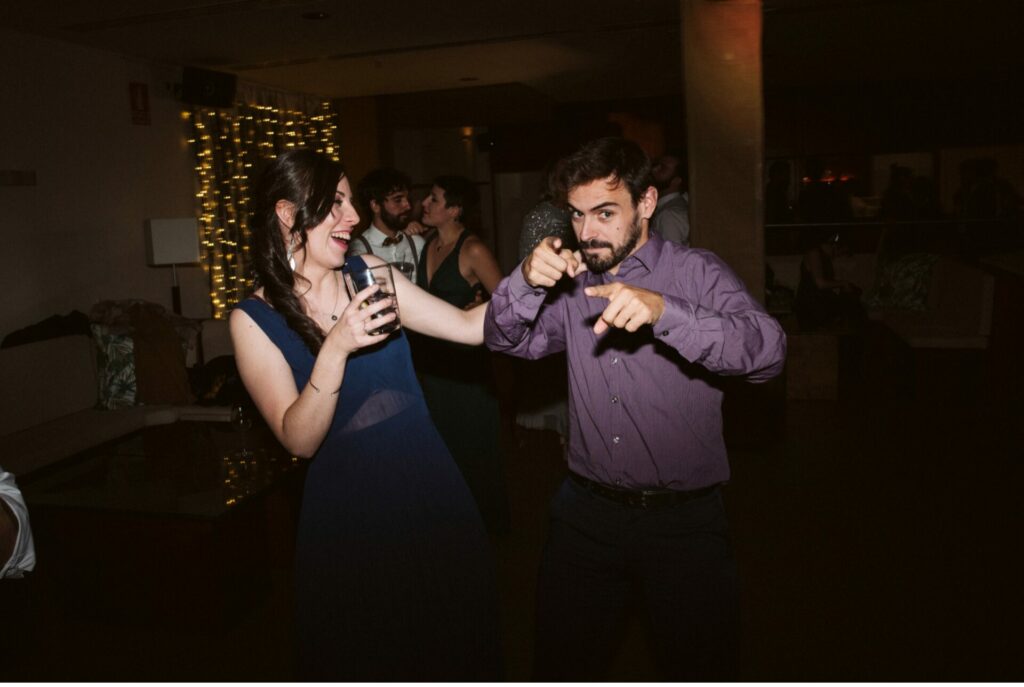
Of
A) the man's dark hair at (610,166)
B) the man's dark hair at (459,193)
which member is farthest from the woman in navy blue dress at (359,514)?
the man's dark hair at (459,193)

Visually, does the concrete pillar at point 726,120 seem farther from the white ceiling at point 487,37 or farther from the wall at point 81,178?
the wall at point 81,178

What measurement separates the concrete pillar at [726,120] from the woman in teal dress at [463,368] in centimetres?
128

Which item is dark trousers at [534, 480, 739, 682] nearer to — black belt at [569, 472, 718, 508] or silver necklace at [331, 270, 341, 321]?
black belt at [569, 472, 718, 508]

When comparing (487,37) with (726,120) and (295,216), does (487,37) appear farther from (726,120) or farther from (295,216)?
(295,216)

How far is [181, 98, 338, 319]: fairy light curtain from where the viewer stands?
722cm

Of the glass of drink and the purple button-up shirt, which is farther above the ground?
the glass of drink

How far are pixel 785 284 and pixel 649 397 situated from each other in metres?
7.97

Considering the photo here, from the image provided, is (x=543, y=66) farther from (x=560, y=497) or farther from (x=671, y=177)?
(x=560, y=497)

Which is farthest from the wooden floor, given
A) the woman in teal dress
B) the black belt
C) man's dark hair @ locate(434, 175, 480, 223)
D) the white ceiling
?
the white ceiling

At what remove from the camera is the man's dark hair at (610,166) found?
1846mm

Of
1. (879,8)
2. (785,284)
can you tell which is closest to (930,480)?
(879,8)

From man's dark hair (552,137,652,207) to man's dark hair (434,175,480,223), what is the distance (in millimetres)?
1870

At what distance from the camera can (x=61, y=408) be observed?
16.6 feet

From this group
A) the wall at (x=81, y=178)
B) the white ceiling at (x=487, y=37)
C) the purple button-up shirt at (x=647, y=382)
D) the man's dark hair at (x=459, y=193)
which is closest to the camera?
the purple button-up shirt at (x=647, y=382)
